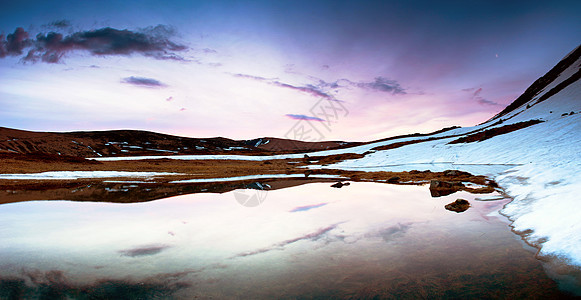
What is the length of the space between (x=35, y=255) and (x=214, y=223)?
497 centimetres

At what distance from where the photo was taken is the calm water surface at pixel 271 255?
494cm

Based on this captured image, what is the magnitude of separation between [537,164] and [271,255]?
22.2 metres

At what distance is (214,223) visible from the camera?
33.3 ft

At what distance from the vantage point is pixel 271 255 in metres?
6.80

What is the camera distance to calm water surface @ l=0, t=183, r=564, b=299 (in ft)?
16.2

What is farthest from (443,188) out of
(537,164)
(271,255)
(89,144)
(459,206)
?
(89,144)

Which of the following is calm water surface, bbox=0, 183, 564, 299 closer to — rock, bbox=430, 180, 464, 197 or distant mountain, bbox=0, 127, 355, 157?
rock, bbox=430, 180, 464, 197

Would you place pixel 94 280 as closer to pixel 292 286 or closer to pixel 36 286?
pixel 36 286

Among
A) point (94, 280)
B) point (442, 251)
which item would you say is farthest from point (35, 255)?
point (442, 251)

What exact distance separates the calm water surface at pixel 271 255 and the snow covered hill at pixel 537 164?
781 mm

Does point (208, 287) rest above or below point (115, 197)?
below

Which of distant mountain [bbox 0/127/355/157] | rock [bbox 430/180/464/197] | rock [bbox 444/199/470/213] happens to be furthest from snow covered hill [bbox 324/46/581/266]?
distant mountain [bbox 0/127/355/157]

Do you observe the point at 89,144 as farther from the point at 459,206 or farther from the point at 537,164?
the point at 537,164

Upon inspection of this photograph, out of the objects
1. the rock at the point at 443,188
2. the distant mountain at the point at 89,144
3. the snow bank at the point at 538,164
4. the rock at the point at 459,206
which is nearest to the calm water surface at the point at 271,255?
the rock at the point at 459,206
